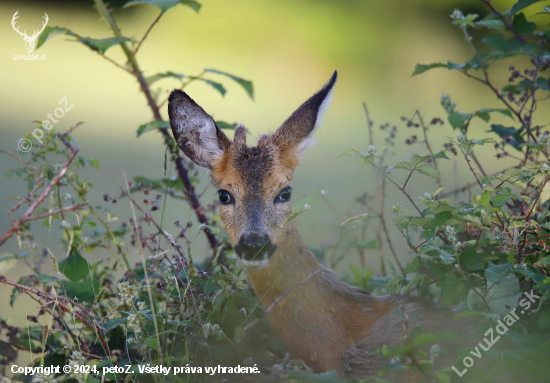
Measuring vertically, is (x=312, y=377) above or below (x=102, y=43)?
below

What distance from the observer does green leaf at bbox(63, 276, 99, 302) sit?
2.85 m

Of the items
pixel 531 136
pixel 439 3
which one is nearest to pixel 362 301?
pixel 531 136

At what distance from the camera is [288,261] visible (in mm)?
2869

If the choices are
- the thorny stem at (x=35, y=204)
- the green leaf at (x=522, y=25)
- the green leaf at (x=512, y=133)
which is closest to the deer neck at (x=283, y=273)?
the thorny stem at (x=35, y=204)

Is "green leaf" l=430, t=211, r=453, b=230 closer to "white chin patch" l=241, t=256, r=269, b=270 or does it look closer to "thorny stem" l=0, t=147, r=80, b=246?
"white chin patch" l=241, t=256, r=269, b=270

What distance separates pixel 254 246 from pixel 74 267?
1.15 meters

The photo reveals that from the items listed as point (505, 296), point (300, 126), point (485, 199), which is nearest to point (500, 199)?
point (485, 199)

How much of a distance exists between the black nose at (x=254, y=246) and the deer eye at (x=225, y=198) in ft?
1.12

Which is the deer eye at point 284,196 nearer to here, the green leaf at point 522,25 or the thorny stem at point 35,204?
the thorny stem at point 35,204

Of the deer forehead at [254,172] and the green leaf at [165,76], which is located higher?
the green leaf at [165,76]

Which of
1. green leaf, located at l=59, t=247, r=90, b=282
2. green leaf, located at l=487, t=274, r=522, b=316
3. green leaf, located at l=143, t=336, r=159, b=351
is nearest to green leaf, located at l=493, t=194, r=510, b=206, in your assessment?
green leaf, located at l=487, t=274, r=522, b=316

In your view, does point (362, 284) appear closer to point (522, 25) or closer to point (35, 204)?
point (522, 25)

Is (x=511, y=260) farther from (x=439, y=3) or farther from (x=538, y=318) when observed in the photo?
(x=439, y=3)

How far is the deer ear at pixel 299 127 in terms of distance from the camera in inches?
123
